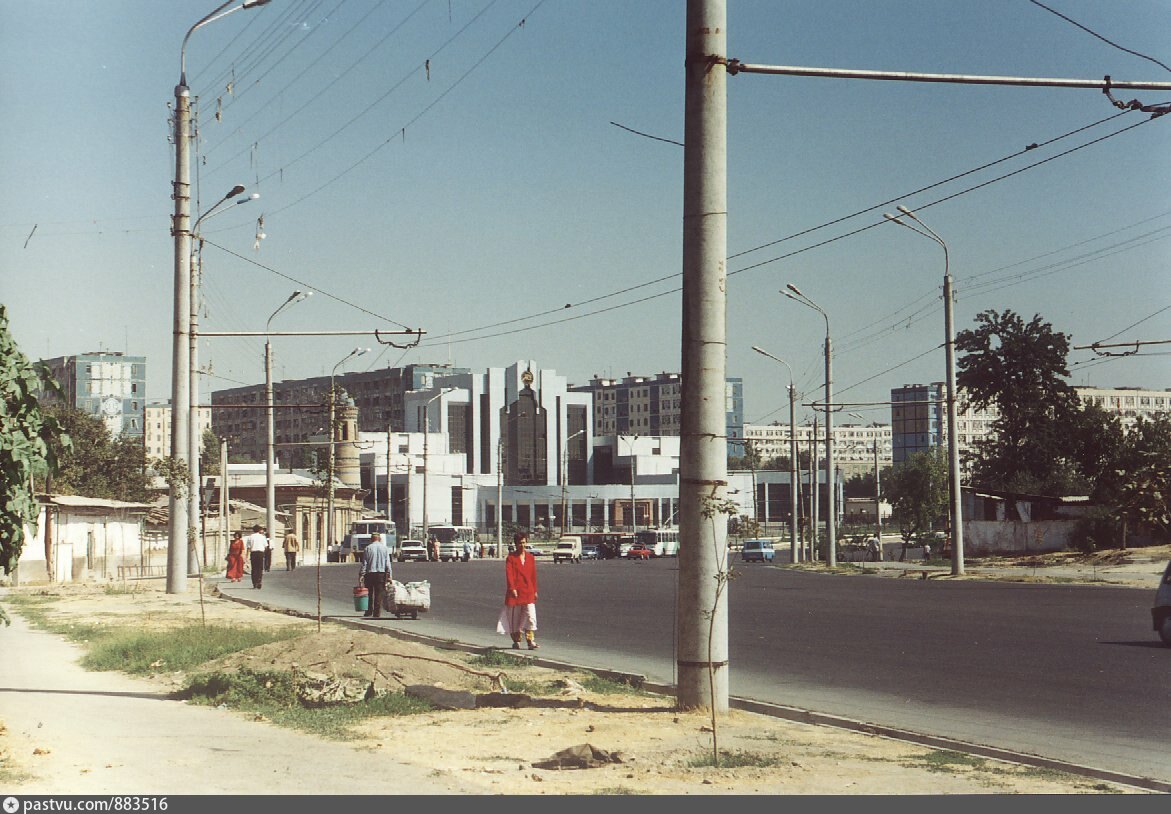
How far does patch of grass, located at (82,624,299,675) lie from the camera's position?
619 inches

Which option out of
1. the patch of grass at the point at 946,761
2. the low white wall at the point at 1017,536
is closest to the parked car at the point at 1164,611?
the patch of grass at the point at 946,761

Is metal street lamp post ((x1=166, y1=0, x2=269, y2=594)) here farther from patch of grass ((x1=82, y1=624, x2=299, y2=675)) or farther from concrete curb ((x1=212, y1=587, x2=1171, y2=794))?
concrete curb ((x1=212, y1=587, x2=1171, y2=794))

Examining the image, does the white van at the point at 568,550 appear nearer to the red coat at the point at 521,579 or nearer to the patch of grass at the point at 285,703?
the red coat at the point at 521,579

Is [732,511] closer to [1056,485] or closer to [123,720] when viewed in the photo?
[123,720]

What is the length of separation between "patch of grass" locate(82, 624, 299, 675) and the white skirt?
2962 millimetres

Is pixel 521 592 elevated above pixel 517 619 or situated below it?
above

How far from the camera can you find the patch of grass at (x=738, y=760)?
9070mm

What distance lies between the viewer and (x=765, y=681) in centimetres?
1543

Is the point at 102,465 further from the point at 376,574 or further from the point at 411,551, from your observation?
the point at 376,574

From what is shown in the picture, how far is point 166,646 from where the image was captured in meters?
17.2

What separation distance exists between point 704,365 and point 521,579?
7955mm

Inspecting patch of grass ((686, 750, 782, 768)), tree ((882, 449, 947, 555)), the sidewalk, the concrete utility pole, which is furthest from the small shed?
tree ((882, 449, 947, 555))

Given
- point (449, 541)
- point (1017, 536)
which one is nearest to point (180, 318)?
point (1017, 536)

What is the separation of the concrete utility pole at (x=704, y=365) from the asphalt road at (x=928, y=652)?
0.45 m
